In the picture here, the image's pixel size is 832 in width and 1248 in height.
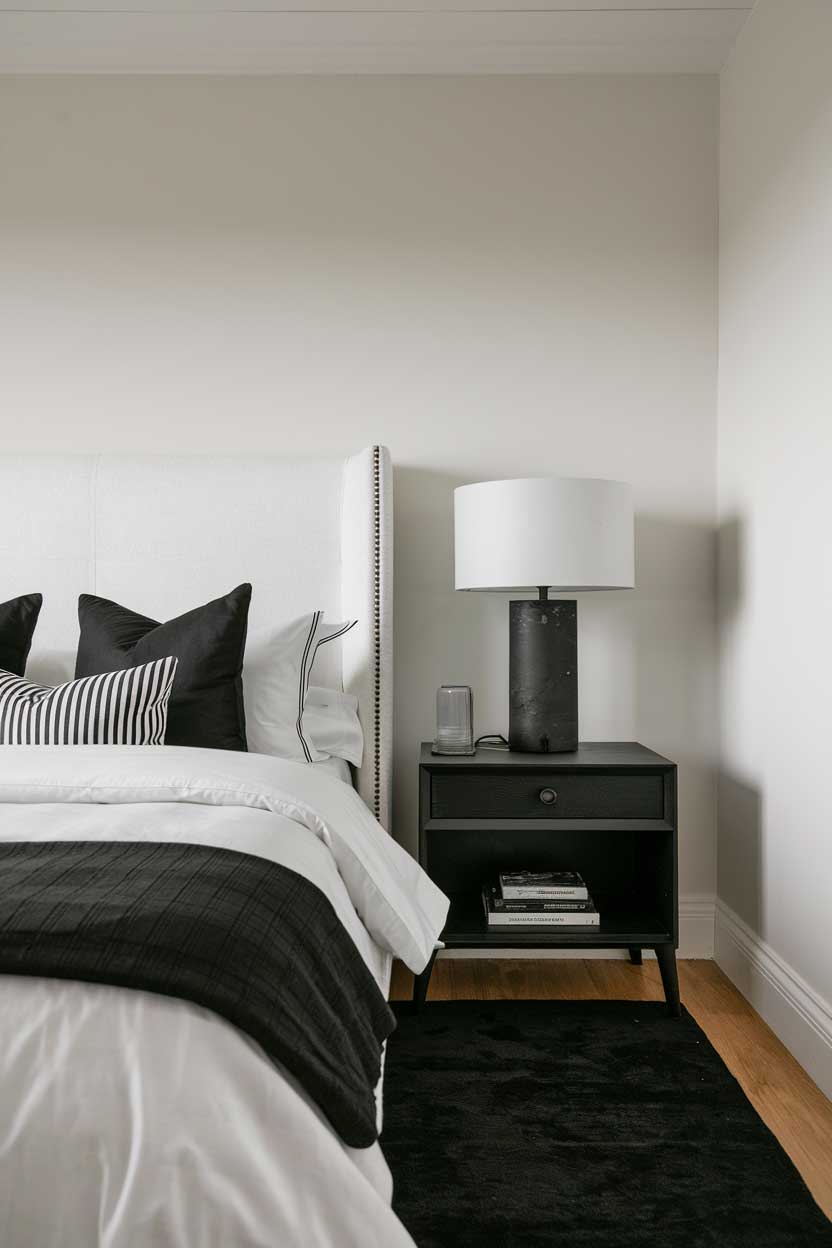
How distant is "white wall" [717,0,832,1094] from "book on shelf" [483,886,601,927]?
453mm

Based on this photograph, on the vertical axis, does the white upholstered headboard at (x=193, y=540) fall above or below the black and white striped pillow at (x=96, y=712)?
above


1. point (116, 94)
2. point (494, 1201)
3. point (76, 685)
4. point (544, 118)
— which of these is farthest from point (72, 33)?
point (494, 1201)

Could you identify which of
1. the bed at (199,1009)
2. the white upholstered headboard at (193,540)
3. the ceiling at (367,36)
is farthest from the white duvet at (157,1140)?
the ceiling at (367,36)

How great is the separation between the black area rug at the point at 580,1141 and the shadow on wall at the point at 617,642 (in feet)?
2.47

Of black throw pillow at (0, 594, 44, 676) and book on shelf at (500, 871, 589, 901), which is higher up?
black throw pillow at (0, 594, 44, 676)

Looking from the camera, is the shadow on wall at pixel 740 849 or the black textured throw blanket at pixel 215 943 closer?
the black textured throw blanket at pixel 215 943

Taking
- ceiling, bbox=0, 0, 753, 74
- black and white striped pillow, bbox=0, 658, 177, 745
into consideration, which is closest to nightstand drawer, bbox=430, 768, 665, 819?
black and white striped pillow, bbox=0, 658, 177, 745

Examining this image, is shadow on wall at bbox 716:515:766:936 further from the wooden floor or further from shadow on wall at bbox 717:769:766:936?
the wooden floor

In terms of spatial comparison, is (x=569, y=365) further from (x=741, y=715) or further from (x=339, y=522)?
(x=741, y=715)

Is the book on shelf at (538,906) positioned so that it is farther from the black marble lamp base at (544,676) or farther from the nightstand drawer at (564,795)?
the black marble lamp base at (544,676)

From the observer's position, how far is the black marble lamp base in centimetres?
256

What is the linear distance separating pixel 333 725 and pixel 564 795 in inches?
24.5

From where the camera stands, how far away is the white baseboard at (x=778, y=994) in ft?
6.86

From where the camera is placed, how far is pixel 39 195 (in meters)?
2.89
